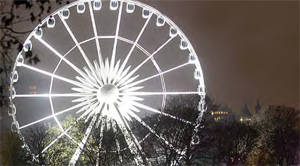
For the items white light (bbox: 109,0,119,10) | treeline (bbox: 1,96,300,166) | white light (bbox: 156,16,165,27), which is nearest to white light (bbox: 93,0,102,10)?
white light (bbox: 109,0,119,10)

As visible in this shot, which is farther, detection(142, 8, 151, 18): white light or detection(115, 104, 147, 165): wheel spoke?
detection(142, 8, 151, 18): white light

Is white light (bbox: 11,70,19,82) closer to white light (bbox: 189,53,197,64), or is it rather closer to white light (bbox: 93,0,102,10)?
white light (bbox: 93,0,102,10)

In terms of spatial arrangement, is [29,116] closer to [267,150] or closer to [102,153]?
[267,150]

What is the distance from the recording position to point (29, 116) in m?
64.9

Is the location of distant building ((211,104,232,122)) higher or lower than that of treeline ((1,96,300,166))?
higher

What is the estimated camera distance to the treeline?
104 ft

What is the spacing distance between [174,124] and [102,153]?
4.79m

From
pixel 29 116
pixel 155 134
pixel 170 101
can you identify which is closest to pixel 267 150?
pixel 170 101

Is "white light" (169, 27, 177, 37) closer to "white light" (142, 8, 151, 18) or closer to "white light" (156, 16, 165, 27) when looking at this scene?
"white light" (156, 16, 165, 27)

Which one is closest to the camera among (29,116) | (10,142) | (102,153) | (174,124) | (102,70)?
(102,70)

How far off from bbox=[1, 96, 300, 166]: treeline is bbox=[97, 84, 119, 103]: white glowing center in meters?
1.19

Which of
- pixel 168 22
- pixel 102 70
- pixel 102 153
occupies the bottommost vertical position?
pixel 102 153

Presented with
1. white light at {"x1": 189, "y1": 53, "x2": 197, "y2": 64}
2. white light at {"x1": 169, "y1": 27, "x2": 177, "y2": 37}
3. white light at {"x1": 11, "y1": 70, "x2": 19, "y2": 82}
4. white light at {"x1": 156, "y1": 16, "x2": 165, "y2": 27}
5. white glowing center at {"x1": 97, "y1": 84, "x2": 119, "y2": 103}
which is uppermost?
white light at {"x1": 156, "y1": 16, "x2": 165, "y2": 27}

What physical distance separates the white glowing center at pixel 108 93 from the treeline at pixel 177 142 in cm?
119
